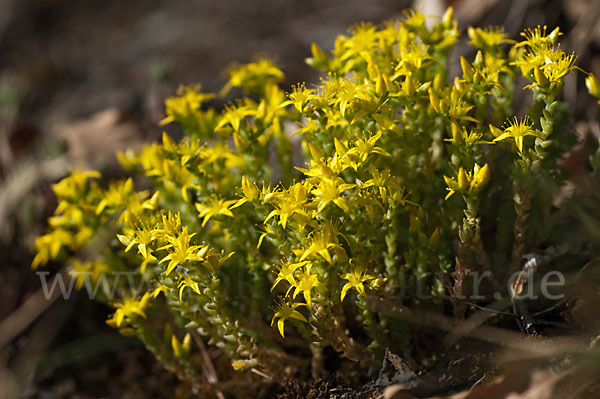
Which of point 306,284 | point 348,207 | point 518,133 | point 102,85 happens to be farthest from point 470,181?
point 102,85

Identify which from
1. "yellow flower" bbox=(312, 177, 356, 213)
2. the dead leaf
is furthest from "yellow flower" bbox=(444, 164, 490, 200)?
the dead leaf

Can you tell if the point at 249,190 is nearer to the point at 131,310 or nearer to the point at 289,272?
the point at 289,272

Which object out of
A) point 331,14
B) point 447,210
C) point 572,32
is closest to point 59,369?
point 447,210

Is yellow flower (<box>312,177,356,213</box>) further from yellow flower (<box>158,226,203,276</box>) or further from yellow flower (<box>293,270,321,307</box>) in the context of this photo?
yellow flower (<box>158,226,203,276</box>)

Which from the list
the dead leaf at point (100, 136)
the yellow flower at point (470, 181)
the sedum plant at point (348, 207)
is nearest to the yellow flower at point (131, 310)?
the sedum plant at point (348, 207)

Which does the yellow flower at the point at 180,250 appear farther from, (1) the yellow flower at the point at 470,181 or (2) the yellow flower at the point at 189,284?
(1) the yellow flower at the point at 470,181
